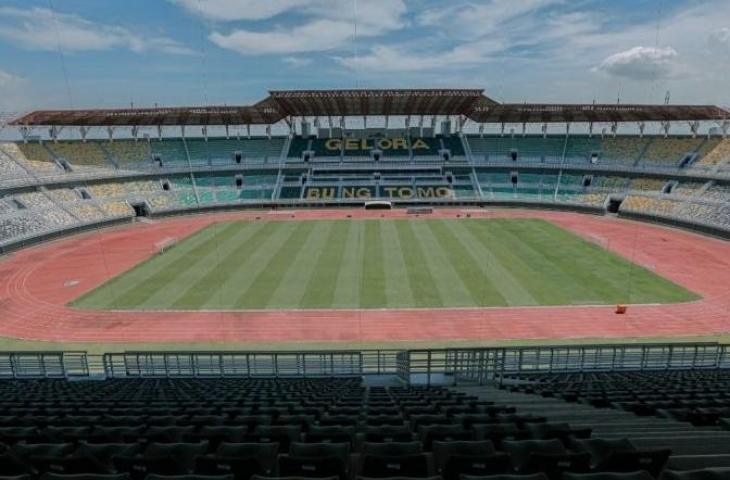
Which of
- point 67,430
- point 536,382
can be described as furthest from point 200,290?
point 67,430

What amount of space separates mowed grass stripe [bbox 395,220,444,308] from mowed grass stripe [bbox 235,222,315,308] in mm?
8874

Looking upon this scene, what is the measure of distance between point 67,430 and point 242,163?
67592 millimetres

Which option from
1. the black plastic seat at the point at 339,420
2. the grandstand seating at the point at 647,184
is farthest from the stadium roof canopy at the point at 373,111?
the black plastic seat at the point at 339,420

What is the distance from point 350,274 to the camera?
32812 mm

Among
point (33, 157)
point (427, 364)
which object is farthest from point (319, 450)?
point (33, 157)

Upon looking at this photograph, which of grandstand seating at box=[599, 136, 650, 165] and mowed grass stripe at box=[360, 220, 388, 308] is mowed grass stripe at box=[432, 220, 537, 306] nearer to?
mowed grass stripe at box=[360, 220, 388, 308]

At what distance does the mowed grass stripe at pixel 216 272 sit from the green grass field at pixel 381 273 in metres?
0.08

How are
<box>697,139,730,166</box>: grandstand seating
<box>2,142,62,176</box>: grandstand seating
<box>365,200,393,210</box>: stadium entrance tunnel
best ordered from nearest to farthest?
<box>2,142,62,176</box>: grandstand seating, <box>697,139,730,166</box>: grandstand seating, <box>365,200,393,210</box>: stadium entrance tunnel

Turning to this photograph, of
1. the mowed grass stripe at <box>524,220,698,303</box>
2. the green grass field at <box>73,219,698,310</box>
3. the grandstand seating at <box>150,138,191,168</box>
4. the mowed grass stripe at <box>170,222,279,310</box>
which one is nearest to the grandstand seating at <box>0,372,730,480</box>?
the mowed grass stripe at <box>170,222,279,310</box>

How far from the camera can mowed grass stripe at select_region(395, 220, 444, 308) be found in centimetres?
2761

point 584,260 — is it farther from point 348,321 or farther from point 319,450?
point 319,450

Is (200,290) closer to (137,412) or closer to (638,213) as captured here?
(137,412)

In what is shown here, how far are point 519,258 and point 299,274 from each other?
55.7ft

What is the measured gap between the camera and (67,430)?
6.18m
